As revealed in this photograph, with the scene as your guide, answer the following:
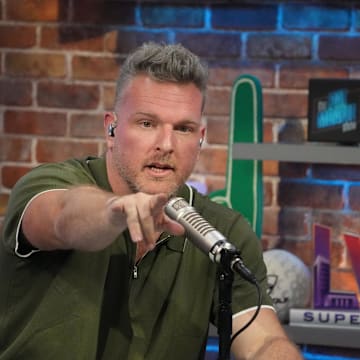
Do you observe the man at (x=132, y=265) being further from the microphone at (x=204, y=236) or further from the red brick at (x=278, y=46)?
the red brick at (x=278, y=46)

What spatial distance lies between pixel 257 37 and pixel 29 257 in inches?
54.5

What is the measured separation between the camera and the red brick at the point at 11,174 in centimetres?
285

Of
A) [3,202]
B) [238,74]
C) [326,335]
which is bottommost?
[326,335]

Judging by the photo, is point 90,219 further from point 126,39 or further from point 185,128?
point 126,39

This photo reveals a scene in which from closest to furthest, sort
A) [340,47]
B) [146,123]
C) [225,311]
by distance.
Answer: [225,311]
[146,123]
[340,47]

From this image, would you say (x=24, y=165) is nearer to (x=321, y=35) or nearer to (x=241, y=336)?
(x=321, y=35)

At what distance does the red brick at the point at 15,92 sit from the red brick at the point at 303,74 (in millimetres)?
888

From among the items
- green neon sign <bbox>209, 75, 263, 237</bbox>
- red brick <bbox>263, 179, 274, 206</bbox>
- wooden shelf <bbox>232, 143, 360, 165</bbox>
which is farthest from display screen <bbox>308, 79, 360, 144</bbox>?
red brick <bbox>263, 179, 274, 206</bbox>

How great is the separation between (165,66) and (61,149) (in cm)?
114

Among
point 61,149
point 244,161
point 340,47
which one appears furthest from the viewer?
point 61,149

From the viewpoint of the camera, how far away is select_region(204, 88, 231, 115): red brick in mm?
2783

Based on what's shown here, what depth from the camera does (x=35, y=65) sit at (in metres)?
2.85

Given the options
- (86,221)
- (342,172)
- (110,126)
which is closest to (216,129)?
(342,172)

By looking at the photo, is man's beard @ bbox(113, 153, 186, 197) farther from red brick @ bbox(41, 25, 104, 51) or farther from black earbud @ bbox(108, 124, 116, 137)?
red brick @ bbox(41, 25, 104, 51)
